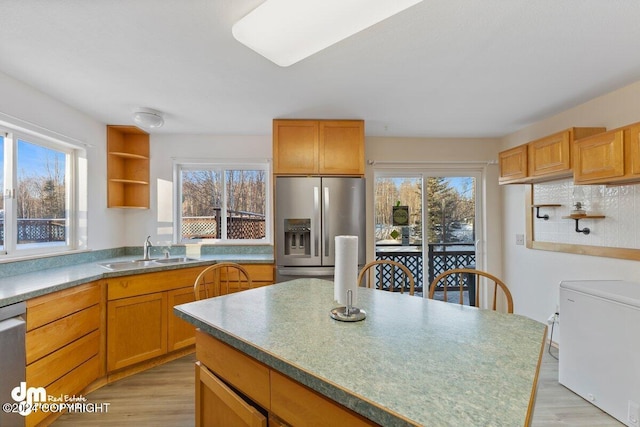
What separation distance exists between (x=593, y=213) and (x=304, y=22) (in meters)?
2.89

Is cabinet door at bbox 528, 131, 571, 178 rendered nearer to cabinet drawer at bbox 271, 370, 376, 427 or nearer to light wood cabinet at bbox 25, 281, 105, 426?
cabinet drawer at bbox 271, 370, 376, 427

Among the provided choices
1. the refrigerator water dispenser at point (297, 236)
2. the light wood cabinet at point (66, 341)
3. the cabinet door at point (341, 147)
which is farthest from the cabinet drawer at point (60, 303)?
the cabinet door at point (341, 147)

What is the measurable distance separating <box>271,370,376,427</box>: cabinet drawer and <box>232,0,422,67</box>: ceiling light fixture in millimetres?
1339

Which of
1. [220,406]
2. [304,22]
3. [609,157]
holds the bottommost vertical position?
[220,406]

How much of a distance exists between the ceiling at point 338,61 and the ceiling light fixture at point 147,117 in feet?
0.28

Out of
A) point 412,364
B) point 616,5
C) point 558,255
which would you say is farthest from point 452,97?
point 412,364

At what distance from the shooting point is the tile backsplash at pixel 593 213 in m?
2.29

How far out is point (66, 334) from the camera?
195 centimetres

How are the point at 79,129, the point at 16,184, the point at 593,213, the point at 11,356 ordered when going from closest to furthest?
the point at 11,356
the point at 16,184
the point at 593,213
the point at 79,129

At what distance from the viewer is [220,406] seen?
3.77 ft

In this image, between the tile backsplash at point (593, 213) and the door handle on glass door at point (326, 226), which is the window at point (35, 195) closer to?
the door handle on glass door at point (326, 226)

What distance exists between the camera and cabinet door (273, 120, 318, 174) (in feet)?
10.0

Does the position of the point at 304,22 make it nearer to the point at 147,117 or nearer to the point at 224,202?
the point at 147,117

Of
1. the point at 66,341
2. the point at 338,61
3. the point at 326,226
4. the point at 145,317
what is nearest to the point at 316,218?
the point at 326,226
